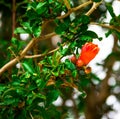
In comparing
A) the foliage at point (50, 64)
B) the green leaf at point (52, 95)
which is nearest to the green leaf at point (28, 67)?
the foliage at point (50, 64)

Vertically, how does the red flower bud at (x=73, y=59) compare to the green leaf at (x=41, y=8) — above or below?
below

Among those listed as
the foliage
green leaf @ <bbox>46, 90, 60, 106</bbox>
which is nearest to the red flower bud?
the foliage

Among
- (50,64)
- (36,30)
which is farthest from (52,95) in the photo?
(36,30)

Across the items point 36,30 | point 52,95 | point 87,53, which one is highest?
point 36,30

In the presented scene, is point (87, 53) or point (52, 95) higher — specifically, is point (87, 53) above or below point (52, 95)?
above

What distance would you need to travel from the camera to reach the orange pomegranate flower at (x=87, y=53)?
1338 mm

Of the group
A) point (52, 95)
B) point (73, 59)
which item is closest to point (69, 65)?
point (73, 59)

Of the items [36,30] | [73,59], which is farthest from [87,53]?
[36,30]

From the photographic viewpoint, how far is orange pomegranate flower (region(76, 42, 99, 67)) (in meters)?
1.34

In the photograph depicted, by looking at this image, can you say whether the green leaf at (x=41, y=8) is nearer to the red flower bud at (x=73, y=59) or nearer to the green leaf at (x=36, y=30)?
the green leaf at (x=36, y=30)

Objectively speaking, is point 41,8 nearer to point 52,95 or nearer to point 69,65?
point 69,65

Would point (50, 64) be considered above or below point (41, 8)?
below

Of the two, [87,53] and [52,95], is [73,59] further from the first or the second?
[52,95]

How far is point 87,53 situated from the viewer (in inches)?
Answer: 52.9
